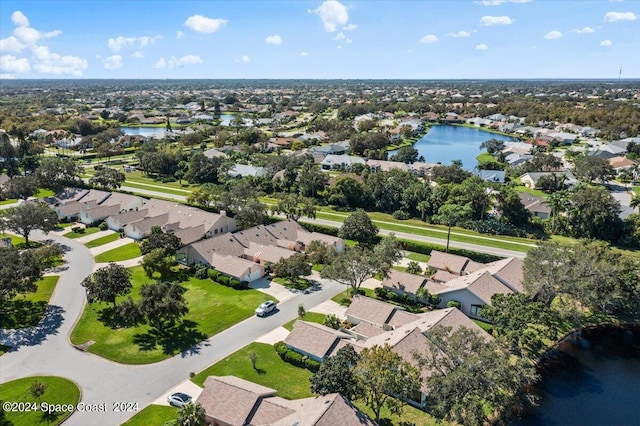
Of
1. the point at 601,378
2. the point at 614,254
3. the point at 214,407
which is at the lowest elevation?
the point at 601,378

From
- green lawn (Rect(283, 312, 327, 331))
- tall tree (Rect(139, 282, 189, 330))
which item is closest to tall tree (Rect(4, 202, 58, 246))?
tall tree (Rect(139, 282, 189, 330))

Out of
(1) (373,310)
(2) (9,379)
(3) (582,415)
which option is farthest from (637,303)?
(2) (9,379)

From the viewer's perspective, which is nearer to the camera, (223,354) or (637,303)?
(223,354)

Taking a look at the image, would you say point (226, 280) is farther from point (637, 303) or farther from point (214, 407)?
point (637, 303)

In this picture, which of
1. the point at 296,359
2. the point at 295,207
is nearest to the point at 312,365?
the point at 296,359

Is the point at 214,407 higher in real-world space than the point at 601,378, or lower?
higher

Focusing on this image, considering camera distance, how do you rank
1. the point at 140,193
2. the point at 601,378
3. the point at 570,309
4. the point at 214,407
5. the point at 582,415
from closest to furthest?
the point at 214,407 < the point at 582,415 < the point at 601,378 < the point at 570,309 < the point at 140,193

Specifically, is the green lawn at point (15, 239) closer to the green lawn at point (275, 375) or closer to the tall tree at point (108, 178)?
the tall tree at point (108, 178)

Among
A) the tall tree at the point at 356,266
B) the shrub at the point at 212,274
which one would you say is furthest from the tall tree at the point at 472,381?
the shrub at the point at 212,274
